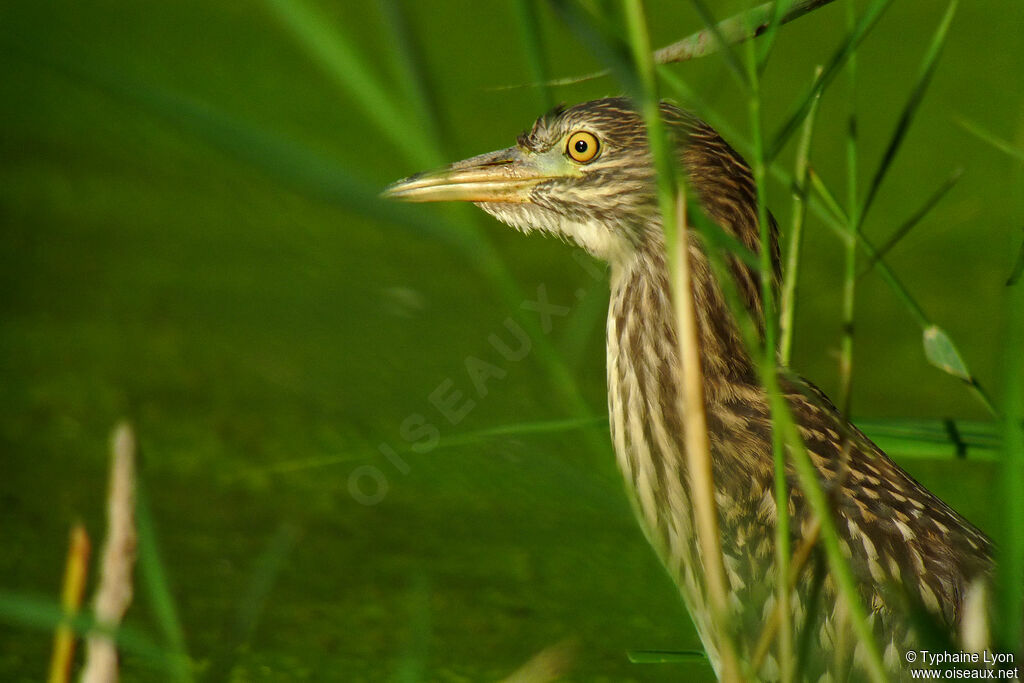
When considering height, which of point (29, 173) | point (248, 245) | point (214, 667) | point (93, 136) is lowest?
point (214, 667)

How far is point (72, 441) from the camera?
2328mm

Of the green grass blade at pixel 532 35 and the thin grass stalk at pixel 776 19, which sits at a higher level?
the thin grass stalk at pixel 776 19

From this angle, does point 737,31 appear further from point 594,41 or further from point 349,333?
point 349,333

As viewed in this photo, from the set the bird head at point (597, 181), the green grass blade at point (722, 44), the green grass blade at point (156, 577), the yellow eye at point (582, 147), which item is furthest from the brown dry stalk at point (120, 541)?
the yellow eye at point (582, 147)

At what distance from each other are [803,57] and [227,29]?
198cm

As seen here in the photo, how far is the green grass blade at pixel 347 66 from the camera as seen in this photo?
2.29ft

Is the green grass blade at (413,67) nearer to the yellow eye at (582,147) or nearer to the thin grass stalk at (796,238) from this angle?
the thin grass stalk at (796,238)

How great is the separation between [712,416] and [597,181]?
13.0 inches

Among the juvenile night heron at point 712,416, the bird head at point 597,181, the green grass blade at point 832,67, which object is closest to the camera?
the green grass blade at point 832,67

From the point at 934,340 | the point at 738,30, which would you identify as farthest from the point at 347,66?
the point at 934,340

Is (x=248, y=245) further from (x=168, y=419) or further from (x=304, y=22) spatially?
(x=304, y=22)

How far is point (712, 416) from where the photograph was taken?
1.32m

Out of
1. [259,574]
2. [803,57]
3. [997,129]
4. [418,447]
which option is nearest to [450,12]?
[803,57]

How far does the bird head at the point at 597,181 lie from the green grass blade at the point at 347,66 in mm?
558
